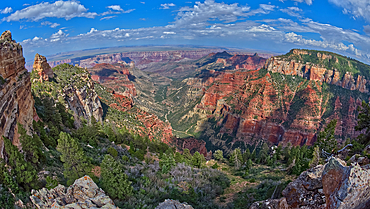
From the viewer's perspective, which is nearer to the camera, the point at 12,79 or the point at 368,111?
the point at 12,79

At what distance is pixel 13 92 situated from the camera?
910 inches

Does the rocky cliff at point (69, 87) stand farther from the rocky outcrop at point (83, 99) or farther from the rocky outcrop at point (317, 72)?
the rocky outcrop at point (317, 72)

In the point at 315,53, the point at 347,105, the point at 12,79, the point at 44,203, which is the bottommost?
the point at 347,105

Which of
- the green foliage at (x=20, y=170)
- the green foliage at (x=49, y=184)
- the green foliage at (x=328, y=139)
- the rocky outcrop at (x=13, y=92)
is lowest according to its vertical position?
the green foliage at (x=328, y=139)

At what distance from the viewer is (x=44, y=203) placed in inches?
583

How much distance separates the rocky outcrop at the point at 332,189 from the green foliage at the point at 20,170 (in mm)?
20446

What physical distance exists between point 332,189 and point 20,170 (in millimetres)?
23488

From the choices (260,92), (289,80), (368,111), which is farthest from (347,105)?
(368,111)

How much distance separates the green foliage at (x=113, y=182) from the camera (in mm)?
20141

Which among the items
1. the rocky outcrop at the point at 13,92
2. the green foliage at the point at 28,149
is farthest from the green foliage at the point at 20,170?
the green foliage at the point at 28,149

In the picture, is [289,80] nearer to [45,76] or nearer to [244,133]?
[244,133]

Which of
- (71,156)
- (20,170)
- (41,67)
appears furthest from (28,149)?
(41,67)

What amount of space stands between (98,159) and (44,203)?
16.8 m

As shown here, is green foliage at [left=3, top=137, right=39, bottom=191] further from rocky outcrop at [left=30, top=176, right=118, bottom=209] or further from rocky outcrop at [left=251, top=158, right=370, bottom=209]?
rocky outcrop at [left=251, top=158, right=370, bottom=209]
